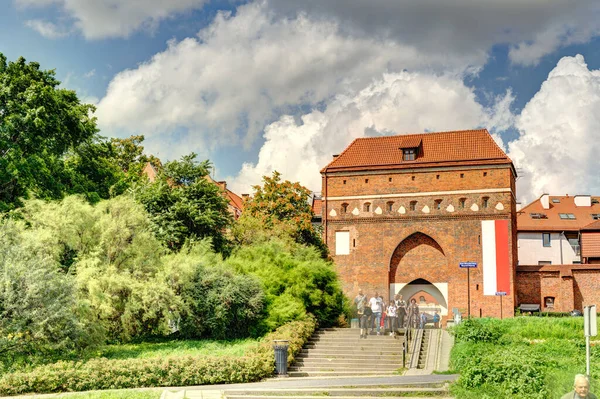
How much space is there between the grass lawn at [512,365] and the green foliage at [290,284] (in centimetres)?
672

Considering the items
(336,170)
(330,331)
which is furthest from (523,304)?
(330,331)

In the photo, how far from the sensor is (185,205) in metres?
35.2

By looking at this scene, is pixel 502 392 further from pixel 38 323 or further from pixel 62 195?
pixel 62 195

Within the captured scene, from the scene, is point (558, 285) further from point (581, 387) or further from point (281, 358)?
point (581, 387)

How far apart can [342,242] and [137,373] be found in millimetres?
28088

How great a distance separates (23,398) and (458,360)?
12.3m

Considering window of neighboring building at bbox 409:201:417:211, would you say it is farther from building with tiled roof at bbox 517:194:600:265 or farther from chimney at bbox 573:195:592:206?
chimney at bbox 573:195:592:206

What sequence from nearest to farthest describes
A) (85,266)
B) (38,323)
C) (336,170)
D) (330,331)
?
(38,323)
(85,266)
(330,331)
(336,170)

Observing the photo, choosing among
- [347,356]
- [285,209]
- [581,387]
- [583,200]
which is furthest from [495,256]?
[581,387]

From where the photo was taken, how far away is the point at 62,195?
31125mm

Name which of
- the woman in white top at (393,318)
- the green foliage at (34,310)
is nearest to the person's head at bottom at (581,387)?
the green foliage at (34,310)

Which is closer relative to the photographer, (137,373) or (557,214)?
(137,373)

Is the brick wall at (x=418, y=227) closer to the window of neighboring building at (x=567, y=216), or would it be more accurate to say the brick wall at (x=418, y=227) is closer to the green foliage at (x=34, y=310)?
the window of neighboring building at (x=567, y=216)

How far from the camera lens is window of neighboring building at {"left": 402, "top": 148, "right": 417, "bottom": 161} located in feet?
153
